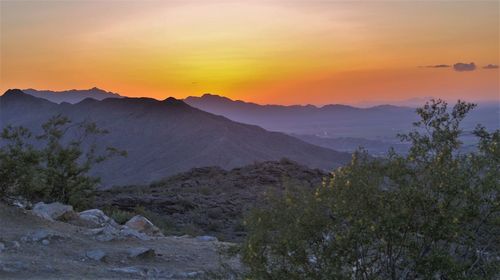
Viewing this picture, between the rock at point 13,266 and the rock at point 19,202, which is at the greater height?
the rock at point 19,202

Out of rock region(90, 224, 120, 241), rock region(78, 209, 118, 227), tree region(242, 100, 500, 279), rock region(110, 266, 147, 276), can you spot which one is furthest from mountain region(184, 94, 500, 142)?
tree region(242, 100, 500, 279)

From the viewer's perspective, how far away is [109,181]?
56625 mm

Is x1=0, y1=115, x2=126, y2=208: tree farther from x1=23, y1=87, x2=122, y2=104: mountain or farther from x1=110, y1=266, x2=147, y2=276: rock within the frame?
x1=23, y1=87, x2=122, y2=104: mountain

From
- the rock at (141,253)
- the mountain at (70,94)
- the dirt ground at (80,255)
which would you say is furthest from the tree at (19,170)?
the mountain at (70,94)

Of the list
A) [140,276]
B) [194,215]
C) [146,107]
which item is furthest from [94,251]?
[146,107]

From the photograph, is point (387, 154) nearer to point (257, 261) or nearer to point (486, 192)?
point (486, 192)

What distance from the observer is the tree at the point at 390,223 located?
5508 millimetres

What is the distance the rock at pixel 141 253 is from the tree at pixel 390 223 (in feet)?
18.2

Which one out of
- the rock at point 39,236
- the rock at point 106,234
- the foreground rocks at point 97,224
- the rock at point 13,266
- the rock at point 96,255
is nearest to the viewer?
the rock at point 13,266

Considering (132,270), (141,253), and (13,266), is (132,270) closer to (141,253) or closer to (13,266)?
(141,253)

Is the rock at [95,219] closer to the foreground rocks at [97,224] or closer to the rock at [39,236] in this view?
the foreground rocks at [97,224]

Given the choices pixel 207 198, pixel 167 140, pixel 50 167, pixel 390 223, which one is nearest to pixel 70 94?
pixel 167 140

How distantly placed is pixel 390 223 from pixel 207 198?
66.4 ft

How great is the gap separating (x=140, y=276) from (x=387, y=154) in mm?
5369
